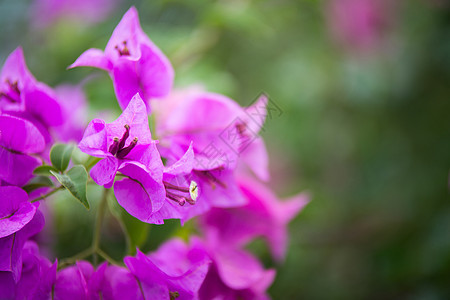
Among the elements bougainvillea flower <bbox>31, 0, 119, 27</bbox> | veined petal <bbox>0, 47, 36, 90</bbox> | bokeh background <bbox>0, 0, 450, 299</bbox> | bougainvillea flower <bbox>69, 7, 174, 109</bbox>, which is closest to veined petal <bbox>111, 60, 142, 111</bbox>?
bougainvillea flower <bbox>69, 7, 174, 109</bbox>

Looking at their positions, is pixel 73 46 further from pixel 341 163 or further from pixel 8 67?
pixel 341 163

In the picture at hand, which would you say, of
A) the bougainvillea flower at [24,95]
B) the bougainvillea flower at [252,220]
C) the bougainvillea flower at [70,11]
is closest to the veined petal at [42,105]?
the bougainvillea flower at [24,95]

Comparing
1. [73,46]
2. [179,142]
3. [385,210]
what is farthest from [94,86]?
[385,210]

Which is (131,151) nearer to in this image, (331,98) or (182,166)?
(182,166)

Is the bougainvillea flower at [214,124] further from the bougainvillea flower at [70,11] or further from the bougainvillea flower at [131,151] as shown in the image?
the bougainvillea flower at [70,11]

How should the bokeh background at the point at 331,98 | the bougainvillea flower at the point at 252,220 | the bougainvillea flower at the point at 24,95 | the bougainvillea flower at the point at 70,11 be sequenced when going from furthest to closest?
the bougainvillea flower at the point at 70,11
the bokeh background at the point at 331,98
the bougainvillea flower at the point at 252,220
the bougainvillea flower at the point at 24,95

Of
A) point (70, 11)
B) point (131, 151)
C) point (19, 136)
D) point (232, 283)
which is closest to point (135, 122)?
point (131, 151)
